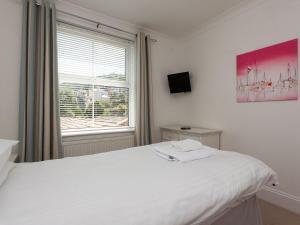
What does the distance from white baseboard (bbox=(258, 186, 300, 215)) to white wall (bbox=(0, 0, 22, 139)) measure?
316 cm

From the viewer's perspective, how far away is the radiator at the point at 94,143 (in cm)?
238

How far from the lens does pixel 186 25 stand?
2.98m

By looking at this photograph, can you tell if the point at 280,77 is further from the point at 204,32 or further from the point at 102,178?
the point at 102,178

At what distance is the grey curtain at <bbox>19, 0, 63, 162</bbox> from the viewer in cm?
200

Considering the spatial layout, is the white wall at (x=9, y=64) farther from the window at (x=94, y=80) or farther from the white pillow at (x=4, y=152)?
the white pillow at (x=4, y=152)

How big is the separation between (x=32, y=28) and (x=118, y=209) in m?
2.28

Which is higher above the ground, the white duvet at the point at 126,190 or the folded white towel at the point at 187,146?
the folded white towel at the point at 187,146

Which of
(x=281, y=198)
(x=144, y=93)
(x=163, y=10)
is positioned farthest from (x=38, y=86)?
(x=281, y=198)

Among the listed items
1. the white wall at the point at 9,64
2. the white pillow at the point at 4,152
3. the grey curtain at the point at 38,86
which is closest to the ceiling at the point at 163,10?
the grey curtain at the point at 38,86

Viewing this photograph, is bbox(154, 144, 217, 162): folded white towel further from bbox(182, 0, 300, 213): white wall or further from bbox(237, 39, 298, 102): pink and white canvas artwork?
bbox(237, 39, 298, 102): pink and white canvas artwork

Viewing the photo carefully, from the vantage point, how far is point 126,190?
2.95ft

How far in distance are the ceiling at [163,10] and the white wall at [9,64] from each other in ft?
2.50

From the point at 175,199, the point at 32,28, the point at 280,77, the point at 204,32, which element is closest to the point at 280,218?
the point at 280,77

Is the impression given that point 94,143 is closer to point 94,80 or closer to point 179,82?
point 94,80
